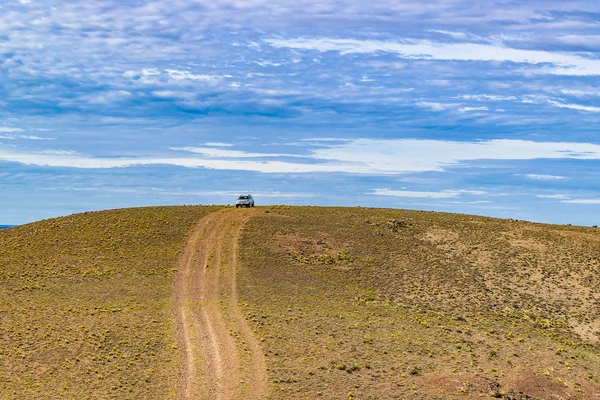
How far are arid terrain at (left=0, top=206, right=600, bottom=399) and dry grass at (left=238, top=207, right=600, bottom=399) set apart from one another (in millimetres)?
190

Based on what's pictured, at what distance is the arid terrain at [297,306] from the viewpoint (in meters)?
Answer: 37.9

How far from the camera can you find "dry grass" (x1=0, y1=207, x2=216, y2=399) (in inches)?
1467

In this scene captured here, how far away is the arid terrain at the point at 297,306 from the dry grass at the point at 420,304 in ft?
0.62

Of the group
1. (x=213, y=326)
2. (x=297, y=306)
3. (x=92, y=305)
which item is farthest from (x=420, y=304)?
(x=92, y=305)

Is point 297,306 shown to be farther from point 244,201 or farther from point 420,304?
point 244,201

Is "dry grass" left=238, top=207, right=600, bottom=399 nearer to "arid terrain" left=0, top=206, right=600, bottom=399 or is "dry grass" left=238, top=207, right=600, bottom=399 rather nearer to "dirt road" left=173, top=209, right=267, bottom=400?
"arid terrain" left=0, top=206, right=600, bottom=399

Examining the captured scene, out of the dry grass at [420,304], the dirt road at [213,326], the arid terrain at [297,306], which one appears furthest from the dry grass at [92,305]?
the dry grass at [420,304]

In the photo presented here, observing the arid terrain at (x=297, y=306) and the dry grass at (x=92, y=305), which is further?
the arid terrain at (x=297, y=306)

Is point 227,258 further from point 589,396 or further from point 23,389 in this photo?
point 589,396

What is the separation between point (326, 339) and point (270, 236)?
2332cm

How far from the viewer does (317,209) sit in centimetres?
7962

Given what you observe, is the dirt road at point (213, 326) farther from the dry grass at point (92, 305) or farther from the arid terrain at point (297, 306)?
the dry grass at point (92, 305)

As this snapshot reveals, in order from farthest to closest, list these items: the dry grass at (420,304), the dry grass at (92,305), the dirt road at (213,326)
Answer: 1. the dry grass at (420,304)
2. the dry grass at (92,305)
3. the dirt road at (213,326)

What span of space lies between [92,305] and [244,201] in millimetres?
31322
